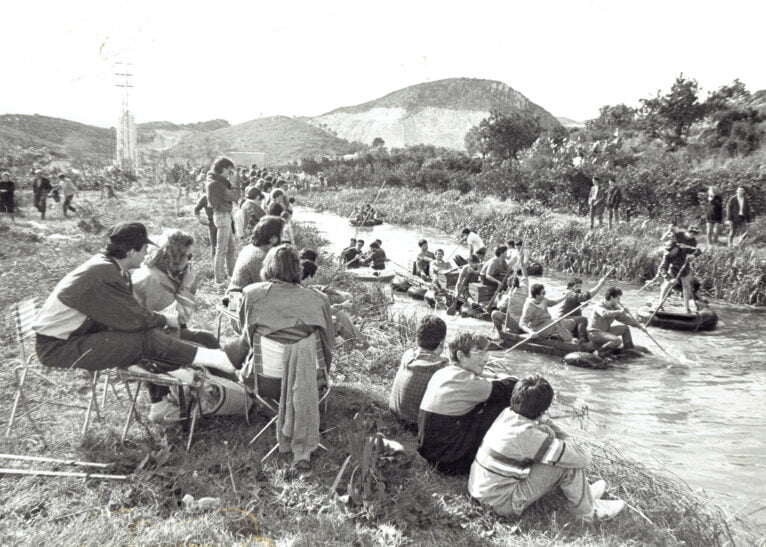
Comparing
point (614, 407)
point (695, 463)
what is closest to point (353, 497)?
point (695, 463)

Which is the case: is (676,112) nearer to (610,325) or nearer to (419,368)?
(610,325)

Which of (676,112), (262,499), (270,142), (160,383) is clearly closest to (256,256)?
(160,383)

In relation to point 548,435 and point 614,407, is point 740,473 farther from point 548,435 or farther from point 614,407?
point 548,435

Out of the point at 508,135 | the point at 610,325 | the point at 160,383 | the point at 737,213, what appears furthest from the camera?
the point at 508,135

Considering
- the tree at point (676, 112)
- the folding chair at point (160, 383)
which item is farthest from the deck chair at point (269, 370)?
the tree at point (676, 112)

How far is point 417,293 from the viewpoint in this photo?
13.9 m

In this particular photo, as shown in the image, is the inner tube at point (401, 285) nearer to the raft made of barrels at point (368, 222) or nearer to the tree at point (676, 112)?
the raft made of barrels at point (368, 222)

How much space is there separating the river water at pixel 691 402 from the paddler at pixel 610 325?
1.27 feet

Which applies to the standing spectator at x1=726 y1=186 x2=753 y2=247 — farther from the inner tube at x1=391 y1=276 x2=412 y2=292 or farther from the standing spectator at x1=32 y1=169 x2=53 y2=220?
the standing spectator at x1=32 y1=169 x2=53 y2=220

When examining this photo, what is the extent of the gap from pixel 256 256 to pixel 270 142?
382 feet

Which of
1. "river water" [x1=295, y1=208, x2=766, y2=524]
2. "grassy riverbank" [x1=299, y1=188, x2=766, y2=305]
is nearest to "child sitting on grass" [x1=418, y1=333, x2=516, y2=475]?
"river water" [x1=295, y1=208, x2=766, y2=524]

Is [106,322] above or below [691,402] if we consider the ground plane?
above

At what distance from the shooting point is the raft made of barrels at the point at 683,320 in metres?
11.8

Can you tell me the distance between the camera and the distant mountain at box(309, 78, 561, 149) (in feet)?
506
